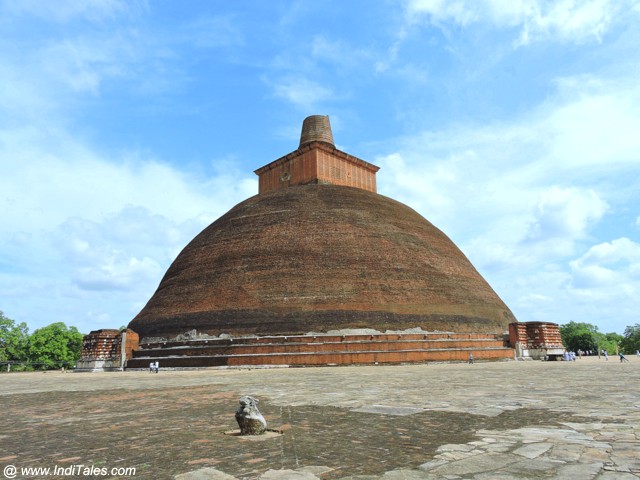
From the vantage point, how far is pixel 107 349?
22.8 m

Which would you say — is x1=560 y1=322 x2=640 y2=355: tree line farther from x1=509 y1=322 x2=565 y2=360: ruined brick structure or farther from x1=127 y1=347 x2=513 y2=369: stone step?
x1=127 y1=347 x2=513 y2=369: stone step

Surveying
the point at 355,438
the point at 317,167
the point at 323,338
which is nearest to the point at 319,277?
the point at 323,338

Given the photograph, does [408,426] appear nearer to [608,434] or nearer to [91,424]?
[608,434]

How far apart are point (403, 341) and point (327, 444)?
1664 centimetres

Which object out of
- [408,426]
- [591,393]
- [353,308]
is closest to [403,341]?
[353,308]

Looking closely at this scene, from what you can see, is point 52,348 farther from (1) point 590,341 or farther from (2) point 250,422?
(1) point 590,341

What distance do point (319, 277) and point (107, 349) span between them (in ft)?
38.1

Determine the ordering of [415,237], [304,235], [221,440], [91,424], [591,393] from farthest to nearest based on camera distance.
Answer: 1. [415,237]
2. [304,235]
3. [591,393]
4. [91,424]
5. [221,440]

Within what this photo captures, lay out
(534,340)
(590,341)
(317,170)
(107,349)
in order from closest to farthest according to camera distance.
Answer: (107,349) → (534,340) → (317,170) → (590,341)

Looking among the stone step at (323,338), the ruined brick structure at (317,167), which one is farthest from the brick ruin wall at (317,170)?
the stone step at (323,338)

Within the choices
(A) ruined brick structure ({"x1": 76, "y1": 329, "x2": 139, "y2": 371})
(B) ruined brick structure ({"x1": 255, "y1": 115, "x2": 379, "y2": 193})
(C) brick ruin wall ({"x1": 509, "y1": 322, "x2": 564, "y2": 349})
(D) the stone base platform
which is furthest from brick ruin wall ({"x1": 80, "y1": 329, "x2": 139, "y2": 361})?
(C) brick ruin wall ({"x1": 509, "y1": 322, "x2": 564, "y2": 349})

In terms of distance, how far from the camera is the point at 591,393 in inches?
274

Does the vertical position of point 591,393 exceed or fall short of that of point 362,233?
it falls short

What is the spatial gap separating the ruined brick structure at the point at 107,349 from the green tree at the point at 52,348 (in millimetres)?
21985
